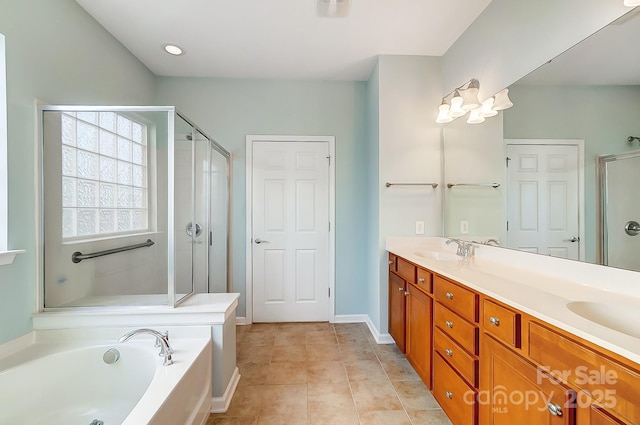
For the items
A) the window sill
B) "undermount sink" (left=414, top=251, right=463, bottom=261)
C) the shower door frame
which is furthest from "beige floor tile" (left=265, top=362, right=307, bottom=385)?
the shower door frame

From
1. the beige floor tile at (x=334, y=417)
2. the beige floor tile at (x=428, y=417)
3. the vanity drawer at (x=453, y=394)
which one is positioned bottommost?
the beige floor tile at (x=428, y=417)

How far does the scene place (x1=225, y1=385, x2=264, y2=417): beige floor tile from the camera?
1631 millimetres

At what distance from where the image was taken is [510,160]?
5.37 ft

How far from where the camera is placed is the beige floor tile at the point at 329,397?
1673mm

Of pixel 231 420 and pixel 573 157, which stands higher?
pixel 573 157

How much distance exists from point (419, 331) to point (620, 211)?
120cm

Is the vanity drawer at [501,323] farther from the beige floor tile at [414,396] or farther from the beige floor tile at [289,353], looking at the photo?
the beige floor tile at [289,353]

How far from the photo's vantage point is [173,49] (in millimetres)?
2340

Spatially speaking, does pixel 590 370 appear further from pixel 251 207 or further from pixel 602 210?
pixel 251 207

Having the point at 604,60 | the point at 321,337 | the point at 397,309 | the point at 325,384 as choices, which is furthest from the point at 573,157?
the point at 321,337

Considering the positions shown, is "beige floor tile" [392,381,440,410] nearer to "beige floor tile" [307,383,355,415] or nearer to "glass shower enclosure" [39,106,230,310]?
"beige floor tile" [307,383,355,415]

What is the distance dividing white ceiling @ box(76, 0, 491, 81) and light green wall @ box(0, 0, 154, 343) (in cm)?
33

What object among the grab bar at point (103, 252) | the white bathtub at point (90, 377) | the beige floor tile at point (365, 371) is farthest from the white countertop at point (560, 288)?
the grab bar at point (103, 252)

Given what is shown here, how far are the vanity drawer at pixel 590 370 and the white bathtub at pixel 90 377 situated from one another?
143 centimetres
